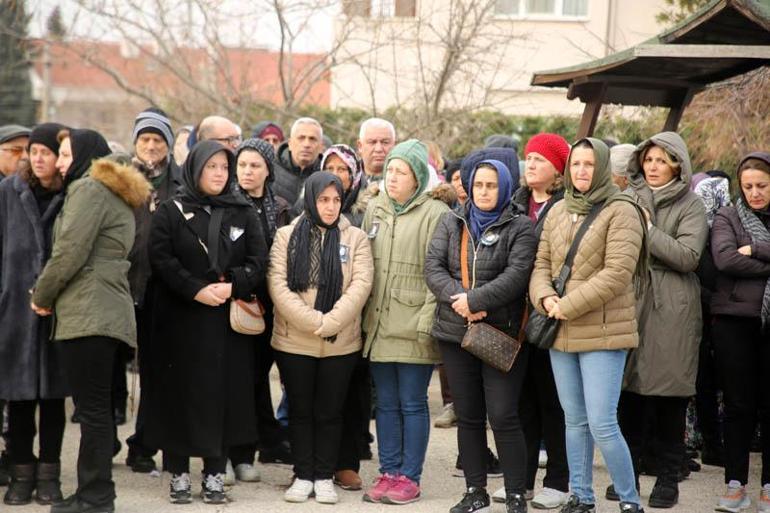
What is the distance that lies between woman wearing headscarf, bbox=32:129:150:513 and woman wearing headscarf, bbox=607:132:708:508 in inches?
116

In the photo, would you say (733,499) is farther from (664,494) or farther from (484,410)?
(484,410)

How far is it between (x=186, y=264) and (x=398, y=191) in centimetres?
134

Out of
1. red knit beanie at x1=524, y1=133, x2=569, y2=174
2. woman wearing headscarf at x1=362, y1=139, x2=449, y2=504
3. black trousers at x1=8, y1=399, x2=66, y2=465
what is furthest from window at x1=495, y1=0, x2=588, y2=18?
black trousers at x1=8, y1=399, x2=66, y2=465

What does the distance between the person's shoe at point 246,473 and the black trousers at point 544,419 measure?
5.65ft

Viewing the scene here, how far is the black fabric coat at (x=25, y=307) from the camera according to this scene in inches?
249

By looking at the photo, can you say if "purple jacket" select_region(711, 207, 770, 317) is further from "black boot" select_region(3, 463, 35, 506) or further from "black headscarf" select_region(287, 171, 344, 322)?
"black boot" select_region(3, 463, 35, 506)

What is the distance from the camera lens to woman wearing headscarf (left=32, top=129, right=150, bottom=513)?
6.01 metres

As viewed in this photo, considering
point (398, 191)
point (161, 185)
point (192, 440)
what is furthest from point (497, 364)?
point (161, 185)

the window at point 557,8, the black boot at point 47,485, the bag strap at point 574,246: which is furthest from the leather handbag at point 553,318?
the window at point 557,8

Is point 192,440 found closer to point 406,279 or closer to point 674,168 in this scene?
point 406,279

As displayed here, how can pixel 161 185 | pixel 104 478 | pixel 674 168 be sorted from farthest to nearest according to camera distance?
pixel 161 185 → pixel 674 168 → pixel 104 478

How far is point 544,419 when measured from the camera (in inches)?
267

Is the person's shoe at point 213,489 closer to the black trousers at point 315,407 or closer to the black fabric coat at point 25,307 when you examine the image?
the black trousers at point 315,407

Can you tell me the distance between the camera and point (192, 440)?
21.3ft
